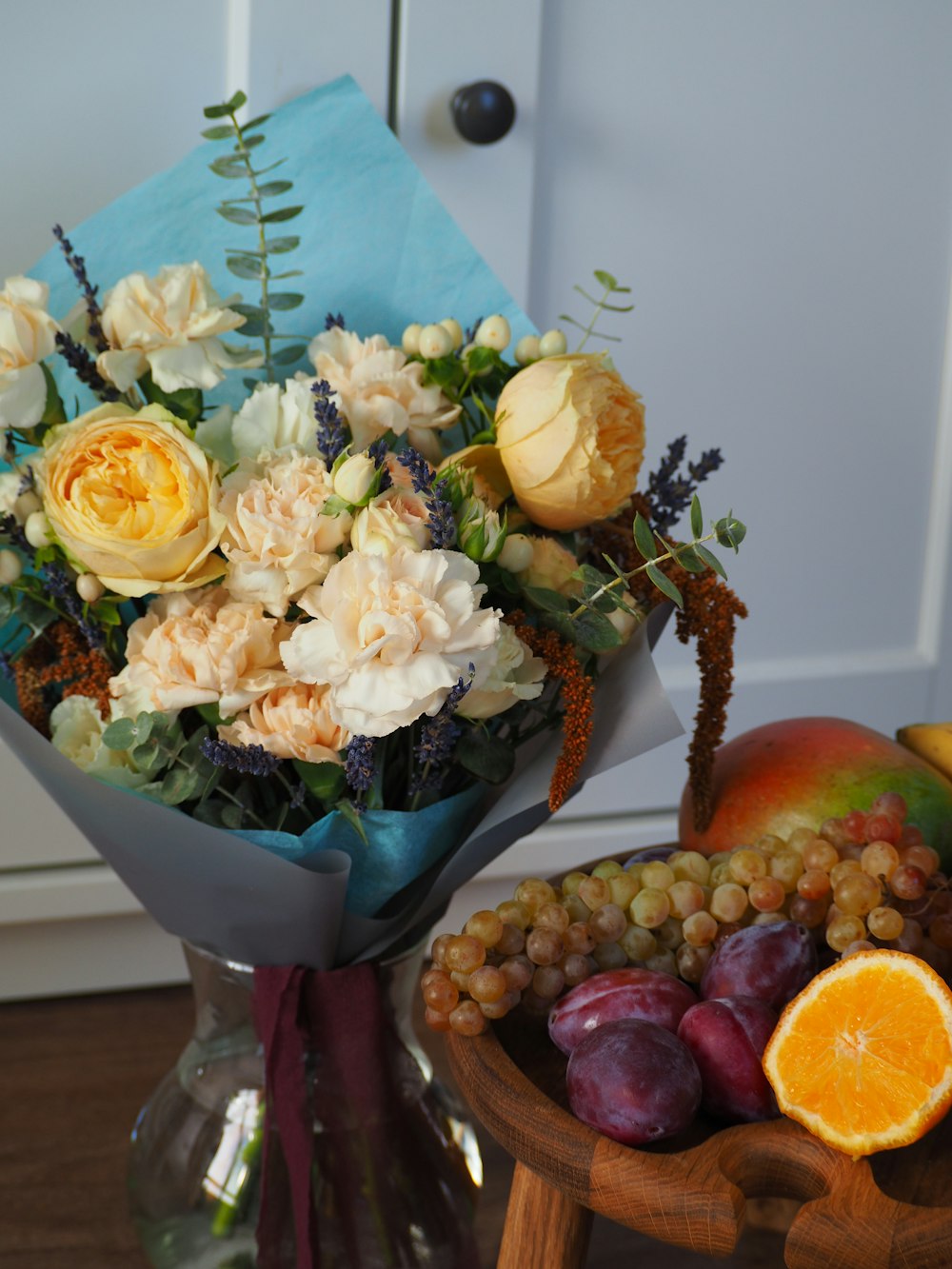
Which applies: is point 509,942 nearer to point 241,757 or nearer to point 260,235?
point 241,757

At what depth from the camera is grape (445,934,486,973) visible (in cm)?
52

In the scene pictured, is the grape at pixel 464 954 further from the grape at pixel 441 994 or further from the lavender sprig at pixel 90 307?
the lavender sprig at pixel 90 307

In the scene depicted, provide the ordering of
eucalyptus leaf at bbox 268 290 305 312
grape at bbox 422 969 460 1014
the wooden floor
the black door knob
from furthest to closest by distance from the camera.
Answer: the black door knob → the wooden floor → eucalyptus leaf at bbox 268 290 305 312 → grape at bbox 422 969 460 1014

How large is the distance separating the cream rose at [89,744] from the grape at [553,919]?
180mm

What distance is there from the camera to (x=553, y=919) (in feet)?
1.77

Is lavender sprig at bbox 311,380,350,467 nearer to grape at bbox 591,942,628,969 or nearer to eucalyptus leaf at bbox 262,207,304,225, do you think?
eucalyptus leaf at bbox 262,207,304,225

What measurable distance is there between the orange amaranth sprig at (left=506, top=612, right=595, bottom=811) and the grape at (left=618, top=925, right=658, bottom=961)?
0.07 meters

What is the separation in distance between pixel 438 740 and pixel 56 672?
18 centimetres

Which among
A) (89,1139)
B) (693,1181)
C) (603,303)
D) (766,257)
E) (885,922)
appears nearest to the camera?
(693,1181)

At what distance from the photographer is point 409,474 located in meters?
0.52

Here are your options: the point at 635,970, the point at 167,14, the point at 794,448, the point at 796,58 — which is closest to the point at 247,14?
the point at 167,14

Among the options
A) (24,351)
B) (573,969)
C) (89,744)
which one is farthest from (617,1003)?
(24,351)

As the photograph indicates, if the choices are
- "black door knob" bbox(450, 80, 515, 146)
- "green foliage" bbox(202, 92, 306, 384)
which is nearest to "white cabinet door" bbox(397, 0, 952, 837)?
"black door knob" bbox(450, 80, 515, 146)

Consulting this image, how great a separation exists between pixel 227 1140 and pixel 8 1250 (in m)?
0.21
